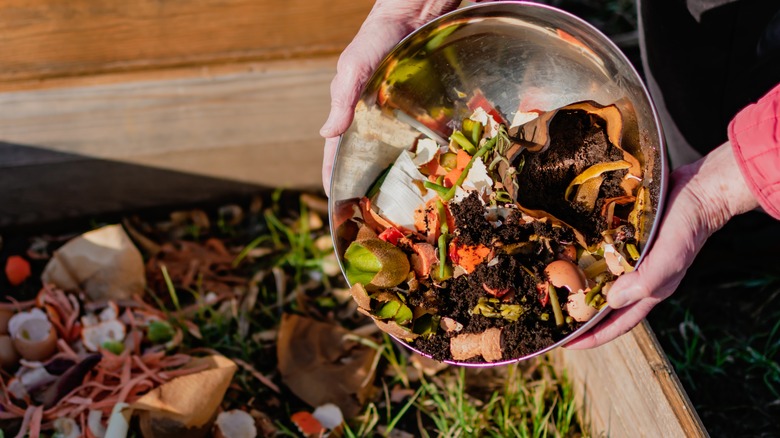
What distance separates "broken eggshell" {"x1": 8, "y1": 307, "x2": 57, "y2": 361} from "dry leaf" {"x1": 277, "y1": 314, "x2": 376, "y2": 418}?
0.53m

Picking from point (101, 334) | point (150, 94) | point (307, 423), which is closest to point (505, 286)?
point (307, 423)

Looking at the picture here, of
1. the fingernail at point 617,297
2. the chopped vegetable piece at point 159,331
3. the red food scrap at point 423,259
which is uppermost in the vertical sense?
the fingernail at point 617,297

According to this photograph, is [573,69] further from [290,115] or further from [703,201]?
[290,115]

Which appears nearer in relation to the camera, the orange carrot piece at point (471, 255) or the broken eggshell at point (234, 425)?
the orange carrot piece at point (471, 255)

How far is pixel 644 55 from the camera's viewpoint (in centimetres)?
159

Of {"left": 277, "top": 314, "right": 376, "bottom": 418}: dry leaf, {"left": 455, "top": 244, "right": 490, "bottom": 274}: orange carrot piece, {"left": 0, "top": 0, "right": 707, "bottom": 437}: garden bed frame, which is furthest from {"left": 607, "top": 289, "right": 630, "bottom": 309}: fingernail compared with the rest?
{"left": 277, "top": 314, "right": 376, "bottom": 418}: dry leaf

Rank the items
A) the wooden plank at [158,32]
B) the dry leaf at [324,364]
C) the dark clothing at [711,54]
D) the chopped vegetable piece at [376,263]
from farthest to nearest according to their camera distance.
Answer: the wooden plank at [158,32] → the dry leaf at [324,364] → the dark clothing at [711,54] → the chopped vegetable piece at [376,263]

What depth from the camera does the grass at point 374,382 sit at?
1651 mm

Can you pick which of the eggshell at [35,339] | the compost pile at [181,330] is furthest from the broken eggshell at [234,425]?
the eggshell at [35,339]

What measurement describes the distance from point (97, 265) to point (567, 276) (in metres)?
1.22

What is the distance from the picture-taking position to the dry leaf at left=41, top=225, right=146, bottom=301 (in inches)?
72.6

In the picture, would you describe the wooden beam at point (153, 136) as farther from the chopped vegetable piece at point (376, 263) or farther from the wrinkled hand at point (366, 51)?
the chopped vegetable piece at point (376, 263)

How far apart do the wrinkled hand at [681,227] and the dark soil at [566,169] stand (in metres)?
0.11

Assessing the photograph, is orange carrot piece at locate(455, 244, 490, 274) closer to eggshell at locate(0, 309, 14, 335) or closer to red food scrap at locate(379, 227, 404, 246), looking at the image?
red food scrap at locate(379, 227, 404, 246)
